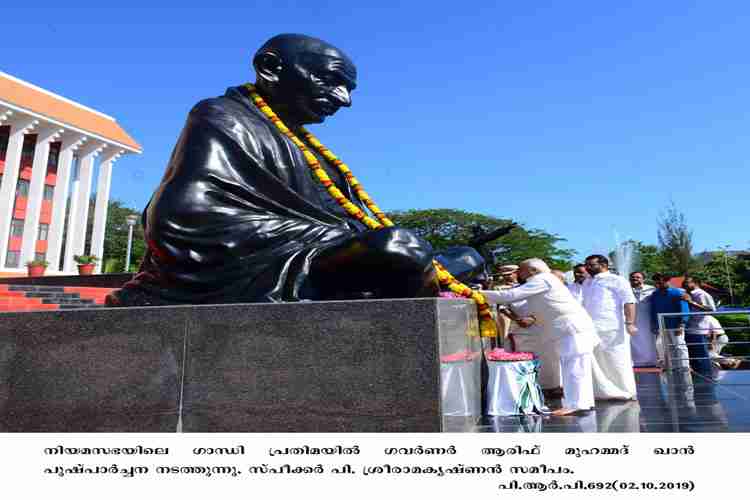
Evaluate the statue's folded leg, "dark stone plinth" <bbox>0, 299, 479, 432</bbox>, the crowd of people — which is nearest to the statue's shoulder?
the statue's folded leg

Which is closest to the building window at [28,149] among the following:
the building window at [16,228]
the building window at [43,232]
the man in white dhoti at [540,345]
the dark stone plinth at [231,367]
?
the building window at [16,228]

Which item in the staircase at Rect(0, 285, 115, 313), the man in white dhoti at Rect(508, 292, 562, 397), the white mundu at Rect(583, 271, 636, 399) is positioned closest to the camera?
the man in white dhoti at Rect(508, 292, 562, 397)

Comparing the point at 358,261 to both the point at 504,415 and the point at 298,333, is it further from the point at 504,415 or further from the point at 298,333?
the point at 504,415

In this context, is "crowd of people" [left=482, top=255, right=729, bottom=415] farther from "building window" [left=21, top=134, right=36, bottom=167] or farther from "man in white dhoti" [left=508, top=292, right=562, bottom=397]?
"building window" [left=21, top=134, right=36, bottom=167]

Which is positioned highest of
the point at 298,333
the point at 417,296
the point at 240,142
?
the point at 240,142

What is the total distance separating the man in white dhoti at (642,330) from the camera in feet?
25.0

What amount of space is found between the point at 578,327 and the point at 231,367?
2.68 metres

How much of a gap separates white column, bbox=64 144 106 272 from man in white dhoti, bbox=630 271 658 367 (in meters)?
29.7

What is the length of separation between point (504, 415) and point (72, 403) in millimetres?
2617

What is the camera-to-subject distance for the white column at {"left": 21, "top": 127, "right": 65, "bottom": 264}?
27953mm

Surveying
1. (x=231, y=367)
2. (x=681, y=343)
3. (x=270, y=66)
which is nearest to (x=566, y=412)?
(x=231, y=367)

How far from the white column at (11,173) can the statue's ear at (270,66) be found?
28314mm
